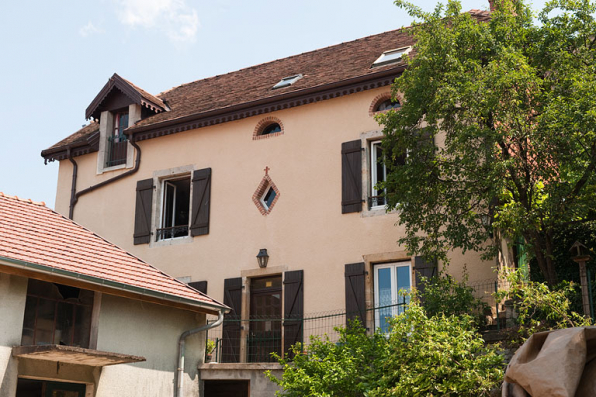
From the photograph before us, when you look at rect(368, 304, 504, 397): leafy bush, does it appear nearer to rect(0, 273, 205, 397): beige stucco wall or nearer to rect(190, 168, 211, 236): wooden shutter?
rect(0, 273, 205, 397): beige stucco wall

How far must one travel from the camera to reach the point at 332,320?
13.9 m

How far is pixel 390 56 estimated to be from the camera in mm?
16062

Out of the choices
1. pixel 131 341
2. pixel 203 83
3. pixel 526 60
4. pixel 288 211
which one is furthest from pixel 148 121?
pixel 526 60

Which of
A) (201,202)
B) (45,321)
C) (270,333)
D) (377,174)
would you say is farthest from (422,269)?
Answer: (45,321)

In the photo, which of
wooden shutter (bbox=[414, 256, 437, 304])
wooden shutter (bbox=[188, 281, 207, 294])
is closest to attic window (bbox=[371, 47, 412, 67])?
wooden shutter (bbox=[414, 256, 437, 304])

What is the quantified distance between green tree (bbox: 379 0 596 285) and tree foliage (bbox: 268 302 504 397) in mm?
1860

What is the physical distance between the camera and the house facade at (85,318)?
33.7ft

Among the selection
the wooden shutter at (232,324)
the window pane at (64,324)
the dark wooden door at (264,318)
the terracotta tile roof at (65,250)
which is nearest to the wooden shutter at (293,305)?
the dark wooden door at (264,318)

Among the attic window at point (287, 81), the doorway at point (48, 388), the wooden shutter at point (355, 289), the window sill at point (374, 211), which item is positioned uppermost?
the attic window at point (287, 81)

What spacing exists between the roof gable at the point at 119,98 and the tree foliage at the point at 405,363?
365 inches

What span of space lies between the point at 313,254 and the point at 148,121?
19.2ft

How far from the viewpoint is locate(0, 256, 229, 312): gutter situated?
9.98m

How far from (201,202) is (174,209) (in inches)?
37.0

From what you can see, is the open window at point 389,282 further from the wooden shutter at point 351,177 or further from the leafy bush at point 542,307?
the leafy bush at point 542,307
